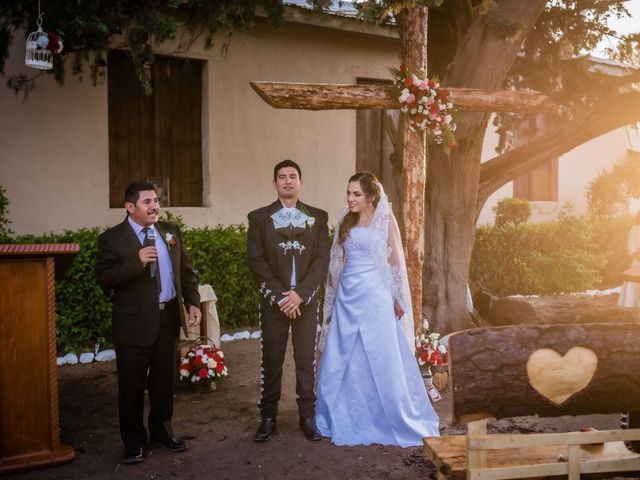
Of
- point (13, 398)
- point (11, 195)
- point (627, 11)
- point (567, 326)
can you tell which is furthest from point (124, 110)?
point (567, 326)

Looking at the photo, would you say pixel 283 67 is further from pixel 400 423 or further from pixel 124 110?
pixel 400 423

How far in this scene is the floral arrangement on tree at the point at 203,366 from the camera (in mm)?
6523

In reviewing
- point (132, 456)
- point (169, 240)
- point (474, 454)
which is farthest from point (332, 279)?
point (474, 454)

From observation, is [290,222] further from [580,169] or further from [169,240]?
[580,169]

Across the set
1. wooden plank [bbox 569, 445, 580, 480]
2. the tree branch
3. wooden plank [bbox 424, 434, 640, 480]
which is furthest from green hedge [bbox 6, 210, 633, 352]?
wooden plank [bbox 569, 445, 580, 480]

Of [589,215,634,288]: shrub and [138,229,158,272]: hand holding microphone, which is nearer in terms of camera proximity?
[138,229,158,272]: hand holding microphone

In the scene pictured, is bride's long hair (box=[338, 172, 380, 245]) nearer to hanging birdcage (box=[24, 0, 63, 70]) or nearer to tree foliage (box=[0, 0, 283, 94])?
tree foliage (box=[0, 0, 283, 94])

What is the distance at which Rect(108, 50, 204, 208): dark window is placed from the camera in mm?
9625

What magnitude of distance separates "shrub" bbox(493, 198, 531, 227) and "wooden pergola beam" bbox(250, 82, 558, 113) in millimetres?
6812

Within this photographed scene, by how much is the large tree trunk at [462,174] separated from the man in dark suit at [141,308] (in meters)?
4.22

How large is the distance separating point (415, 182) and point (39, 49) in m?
3.83

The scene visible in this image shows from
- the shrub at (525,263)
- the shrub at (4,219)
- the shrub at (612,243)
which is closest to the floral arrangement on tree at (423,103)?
the shrub at (4,219)

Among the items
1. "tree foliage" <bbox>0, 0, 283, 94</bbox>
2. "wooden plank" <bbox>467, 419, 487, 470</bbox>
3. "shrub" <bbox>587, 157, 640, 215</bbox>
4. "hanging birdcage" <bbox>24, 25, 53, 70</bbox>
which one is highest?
"tree foliage" <bbox>0, 0, 283, 94</bbox>

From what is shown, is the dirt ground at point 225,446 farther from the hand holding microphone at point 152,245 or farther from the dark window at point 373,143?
the dark window at point 373,143
